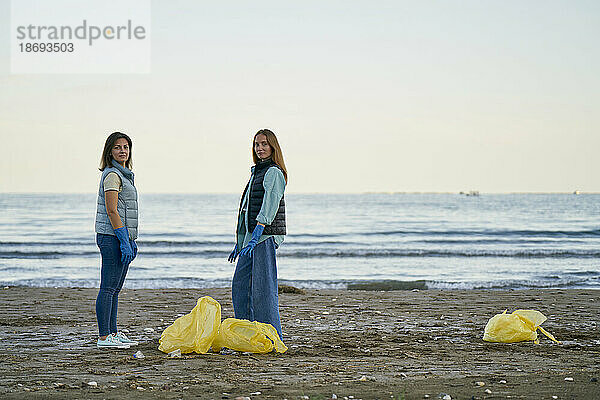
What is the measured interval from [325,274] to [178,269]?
3992mm

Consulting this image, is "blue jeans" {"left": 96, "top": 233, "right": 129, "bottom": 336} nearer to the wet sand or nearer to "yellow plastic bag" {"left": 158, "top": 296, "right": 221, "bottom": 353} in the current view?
the wet sand

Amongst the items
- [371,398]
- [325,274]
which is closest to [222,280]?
[325,274]

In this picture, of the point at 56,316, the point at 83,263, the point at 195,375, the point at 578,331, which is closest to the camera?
the point at 195,375

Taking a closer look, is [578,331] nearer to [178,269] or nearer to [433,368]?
[433,368]

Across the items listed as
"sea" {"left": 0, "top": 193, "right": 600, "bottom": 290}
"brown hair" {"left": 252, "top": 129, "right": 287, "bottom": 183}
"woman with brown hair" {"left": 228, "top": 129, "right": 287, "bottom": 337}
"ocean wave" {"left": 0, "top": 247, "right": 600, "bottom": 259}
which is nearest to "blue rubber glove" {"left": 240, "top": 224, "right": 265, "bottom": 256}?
"woman with brown hair" {"left": 228, "top": 129, "right": 287, "bottom": 337}

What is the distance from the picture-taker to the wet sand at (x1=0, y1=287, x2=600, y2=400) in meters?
4.37

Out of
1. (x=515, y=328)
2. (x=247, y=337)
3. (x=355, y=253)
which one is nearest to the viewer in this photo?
(x=247, y=337)

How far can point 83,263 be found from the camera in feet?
62.7

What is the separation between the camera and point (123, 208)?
5.84m

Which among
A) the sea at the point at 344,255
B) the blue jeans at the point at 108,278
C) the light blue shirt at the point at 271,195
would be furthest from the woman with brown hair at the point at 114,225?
the sea at the point at 344,255

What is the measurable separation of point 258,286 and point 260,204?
0.73 meters

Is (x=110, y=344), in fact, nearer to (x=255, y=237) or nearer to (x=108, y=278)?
(x=108, y=278)

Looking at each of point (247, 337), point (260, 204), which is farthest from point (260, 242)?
point (247, 337)

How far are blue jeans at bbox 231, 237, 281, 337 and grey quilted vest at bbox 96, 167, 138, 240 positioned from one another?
3.36 ft
